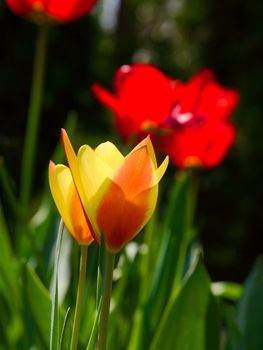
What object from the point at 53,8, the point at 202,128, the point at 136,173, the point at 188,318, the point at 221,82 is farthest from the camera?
the point at 221,82

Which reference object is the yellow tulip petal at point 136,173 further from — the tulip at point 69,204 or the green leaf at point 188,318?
the green leaf at point 188,318

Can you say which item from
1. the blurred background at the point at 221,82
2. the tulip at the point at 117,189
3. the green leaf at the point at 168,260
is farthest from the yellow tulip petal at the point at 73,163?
the blurred background at the point at 221,82

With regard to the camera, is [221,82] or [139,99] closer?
[139,99]

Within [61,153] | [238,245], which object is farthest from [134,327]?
[238,245]

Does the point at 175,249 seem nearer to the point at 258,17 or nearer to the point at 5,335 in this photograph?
the point at 5,335

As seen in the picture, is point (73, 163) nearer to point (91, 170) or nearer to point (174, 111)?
point (91, 170)

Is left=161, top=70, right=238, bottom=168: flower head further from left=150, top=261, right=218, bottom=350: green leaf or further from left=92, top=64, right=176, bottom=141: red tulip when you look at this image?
left=150, top=261, right=218, bottom=350: green leaf

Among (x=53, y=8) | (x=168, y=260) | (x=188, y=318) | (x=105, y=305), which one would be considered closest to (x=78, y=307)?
(x=105, y=305)
